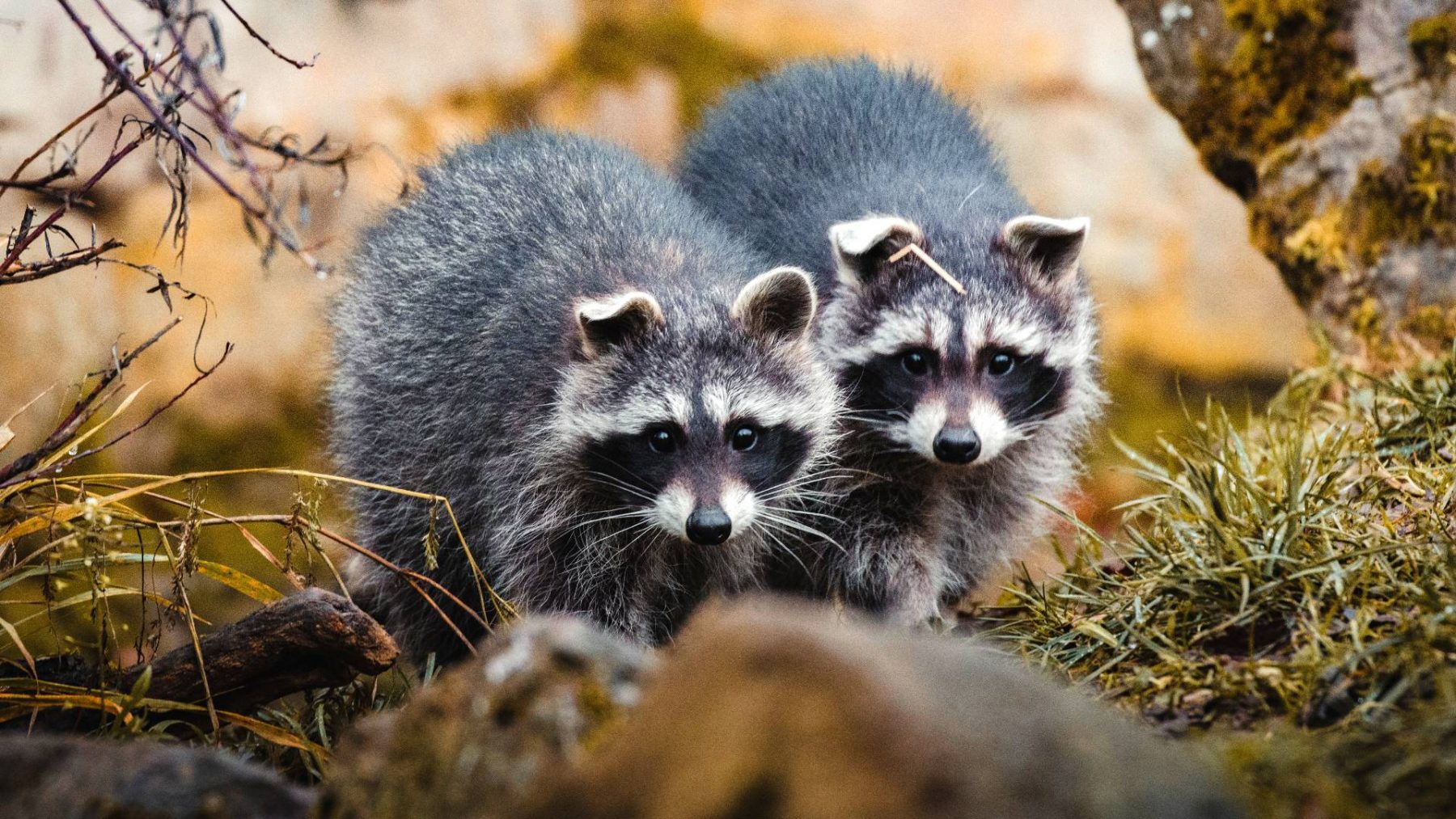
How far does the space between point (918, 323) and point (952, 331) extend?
0.12 metres

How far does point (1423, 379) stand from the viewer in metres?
4.81

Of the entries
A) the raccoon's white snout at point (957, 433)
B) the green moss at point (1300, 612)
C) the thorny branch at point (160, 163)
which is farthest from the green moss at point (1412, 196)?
the thorny branch at point (160, 163)

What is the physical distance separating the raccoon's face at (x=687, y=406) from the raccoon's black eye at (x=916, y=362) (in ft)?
1.59

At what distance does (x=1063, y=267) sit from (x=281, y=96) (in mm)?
5077

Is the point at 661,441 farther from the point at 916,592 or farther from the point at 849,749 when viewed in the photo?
the point at 849,749

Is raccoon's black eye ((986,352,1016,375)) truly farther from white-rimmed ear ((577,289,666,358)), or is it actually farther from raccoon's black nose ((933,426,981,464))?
white-rimmed ear ((577,289,666,358))

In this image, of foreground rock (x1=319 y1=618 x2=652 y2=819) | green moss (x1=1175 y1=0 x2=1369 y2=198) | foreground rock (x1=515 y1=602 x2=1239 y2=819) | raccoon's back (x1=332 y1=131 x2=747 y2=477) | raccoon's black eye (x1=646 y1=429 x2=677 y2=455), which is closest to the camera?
foreground rock (x1=515 y1=602 x2=1239 y2=819)

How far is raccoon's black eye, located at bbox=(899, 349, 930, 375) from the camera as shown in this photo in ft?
15.4

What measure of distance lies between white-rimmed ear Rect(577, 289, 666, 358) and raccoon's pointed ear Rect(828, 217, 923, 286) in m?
0.76

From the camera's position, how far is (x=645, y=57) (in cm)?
855

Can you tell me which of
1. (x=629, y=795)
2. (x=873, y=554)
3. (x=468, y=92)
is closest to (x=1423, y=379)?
(x=873, y=554)

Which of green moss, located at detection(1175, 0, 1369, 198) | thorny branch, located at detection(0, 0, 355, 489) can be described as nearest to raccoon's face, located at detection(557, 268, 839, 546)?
thorny branch, located at detection(0, 0, 355, 489)

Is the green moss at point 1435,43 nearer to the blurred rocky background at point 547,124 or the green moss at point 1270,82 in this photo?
the green moss at point 1270,82

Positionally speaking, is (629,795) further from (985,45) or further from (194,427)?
(985,45)
